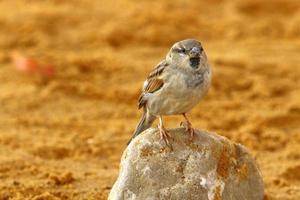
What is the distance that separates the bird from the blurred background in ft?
3.82

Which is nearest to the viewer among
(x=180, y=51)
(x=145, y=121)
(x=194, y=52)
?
(x=194, y=52)

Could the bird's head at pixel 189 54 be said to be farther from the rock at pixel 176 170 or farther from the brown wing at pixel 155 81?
the rock at pixel 176 170

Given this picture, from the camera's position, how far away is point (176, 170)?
6.02 metres

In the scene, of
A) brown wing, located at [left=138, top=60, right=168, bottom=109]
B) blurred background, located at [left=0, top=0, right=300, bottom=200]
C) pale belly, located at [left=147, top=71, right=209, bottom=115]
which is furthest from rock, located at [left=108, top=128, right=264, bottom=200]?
blurred background, located at [left=0, top=0, right=300, bottom=200]

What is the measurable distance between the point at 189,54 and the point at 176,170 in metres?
0.81

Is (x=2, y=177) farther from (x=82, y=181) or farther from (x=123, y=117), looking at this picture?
(x=123, y=117)

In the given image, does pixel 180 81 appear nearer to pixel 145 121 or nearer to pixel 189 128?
pixel 189 128

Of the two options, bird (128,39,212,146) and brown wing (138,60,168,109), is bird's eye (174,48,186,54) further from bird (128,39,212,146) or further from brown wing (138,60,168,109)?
brown wing (138,60,168,109)

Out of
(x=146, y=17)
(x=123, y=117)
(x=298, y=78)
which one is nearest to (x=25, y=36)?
(x=146, y=17)

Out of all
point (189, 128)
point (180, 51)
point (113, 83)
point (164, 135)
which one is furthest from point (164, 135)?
point (113, 83)

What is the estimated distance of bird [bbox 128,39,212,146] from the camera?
592cm

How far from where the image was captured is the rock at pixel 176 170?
599cm

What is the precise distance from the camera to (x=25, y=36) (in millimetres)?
11633

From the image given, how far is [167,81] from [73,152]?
2.33 m
